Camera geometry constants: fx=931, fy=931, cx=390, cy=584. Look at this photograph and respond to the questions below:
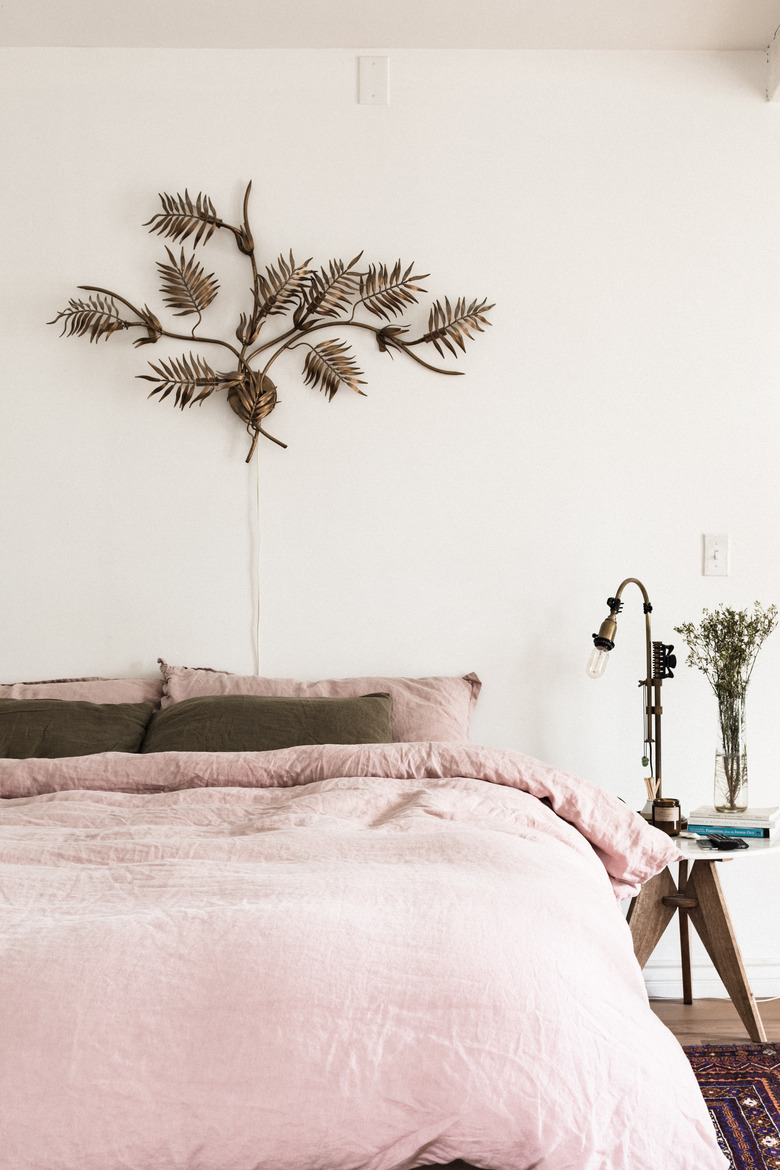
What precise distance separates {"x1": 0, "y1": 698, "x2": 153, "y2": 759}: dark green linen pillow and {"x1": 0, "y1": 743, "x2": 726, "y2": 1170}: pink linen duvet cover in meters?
1.08

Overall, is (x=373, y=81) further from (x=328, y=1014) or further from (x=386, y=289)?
(x=328, y=1014)

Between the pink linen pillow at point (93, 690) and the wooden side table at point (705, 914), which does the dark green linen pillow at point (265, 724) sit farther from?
the wooden side table at point (705, 914)

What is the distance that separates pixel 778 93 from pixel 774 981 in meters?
2.50

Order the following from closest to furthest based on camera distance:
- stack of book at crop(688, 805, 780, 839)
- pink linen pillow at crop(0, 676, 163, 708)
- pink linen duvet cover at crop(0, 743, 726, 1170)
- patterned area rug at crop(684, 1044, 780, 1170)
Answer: pink linen duvet cover at crop(0, 743, 726, 1170) → patterned area rug at crop(684, 1044, 780, 1170) → stack of book at crop(688, 805, 780, 839) → pink linen pillow at crop(0, 676, 163, 708)

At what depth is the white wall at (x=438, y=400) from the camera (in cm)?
266

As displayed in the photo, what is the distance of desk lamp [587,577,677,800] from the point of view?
2.37 m

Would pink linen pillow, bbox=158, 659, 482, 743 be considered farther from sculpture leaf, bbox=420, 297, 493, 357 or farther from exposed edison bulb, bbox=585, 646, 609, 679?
sculpture leaf, bbox=420, 297, 493, 357

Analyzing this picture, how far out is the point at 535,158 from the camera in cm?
271

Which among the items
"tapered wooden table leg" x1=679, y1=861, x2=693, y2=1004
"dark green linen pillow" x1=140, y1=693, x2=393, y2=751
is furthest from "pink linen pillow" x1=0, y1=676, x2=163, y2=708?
"tapered wooden table leg" x1=679, y1=861, x2=693, y2=1004

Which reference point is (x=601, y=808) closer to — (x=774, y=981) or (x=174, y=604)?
(x=774, y=981)

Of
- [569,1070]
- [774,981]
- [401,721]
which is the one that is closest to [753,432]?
[401,721]

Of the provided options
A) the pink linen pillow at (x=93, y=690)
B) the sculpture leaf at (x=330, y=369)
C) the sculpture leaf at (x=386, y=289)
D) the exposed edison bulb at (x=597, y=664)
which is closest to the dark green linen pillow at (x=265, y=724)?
the pink linen pillow at (x=93, y=690)

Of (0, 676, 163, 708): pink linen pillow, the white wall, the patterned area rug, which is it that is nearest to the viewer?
the patterned area rug

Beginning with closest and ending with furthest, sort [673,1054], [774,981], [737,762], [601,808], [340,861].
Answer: [673,1054] → [340,861] → [601,808] → [737,762] → [774,981]
